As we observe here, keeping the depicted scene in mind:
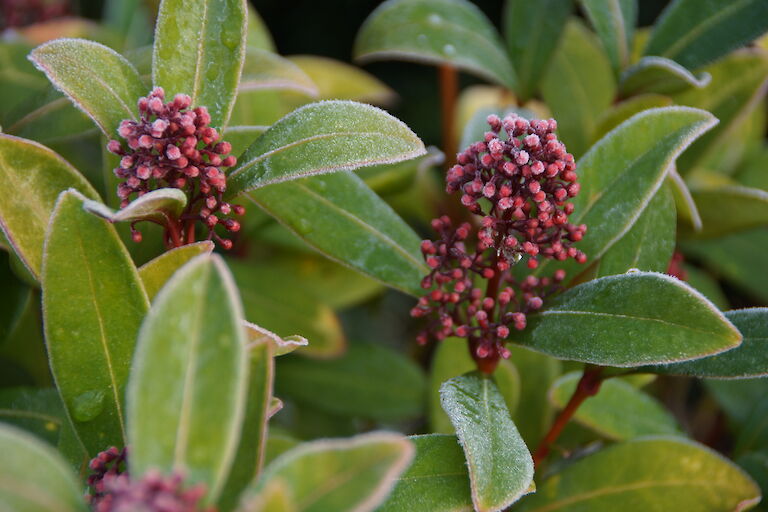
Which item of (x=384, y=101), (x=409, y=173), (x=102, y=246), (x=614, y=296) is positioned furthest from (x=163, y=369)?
(x=384, y=101)

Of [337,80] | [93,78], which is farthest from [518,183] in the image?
[337,80]

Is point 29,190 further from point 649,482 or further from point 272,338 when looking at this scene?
point 649,482

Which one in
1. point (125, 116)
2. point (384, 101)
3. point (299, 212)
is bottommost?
point (384, 101)

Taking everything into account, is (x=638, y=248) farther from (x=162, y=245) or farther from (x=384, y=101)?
(x=384, y=101)

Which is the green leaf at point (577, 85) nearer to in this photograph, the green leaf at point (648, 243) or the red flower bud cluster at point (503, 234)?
the green leaf at point (648, 243)

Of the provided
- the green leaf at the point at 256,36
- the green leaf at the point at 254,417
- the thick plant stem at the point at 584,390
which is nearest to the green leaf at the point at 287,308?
the green leaf at the point at 256,36

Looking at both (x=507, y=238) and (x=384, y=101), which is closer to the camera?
(x=507, y=238)
